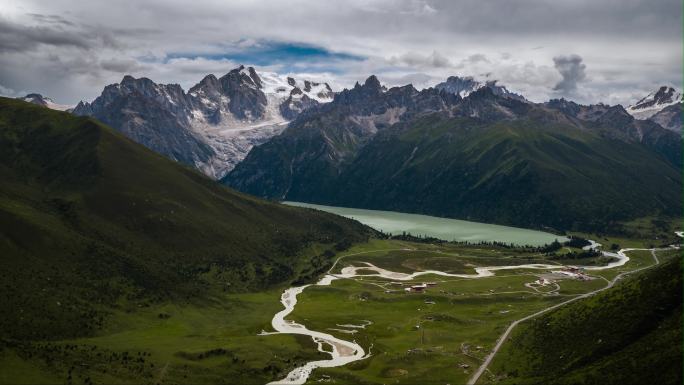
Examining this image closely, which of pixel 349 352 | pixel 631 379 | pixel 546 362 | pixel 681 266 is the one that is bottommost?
pixel 349 352

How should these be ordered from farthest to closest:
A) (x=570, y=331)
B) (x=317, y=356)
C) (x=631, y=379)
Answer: (x=317, y=356)
(x=570, y=331)
(x=631, y=379)

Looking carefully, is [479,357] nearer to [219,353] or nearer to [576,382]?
[576,382]

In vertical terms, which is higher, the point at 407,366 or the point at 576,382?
the point at 576,382

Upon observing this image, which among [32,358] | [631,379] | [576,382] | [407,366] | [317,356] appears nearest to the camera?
[631,379]

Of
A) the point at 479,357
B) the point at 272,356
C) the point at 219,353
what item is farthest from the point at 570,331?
the point at 219,353

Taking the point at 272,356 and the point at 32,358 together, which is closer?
the point at 32,358

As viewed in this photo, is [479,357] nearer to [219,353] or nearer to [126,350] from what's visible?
[219,353]

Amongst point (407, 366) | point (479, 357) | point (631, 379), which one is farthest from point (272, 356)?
point (631, 379)
